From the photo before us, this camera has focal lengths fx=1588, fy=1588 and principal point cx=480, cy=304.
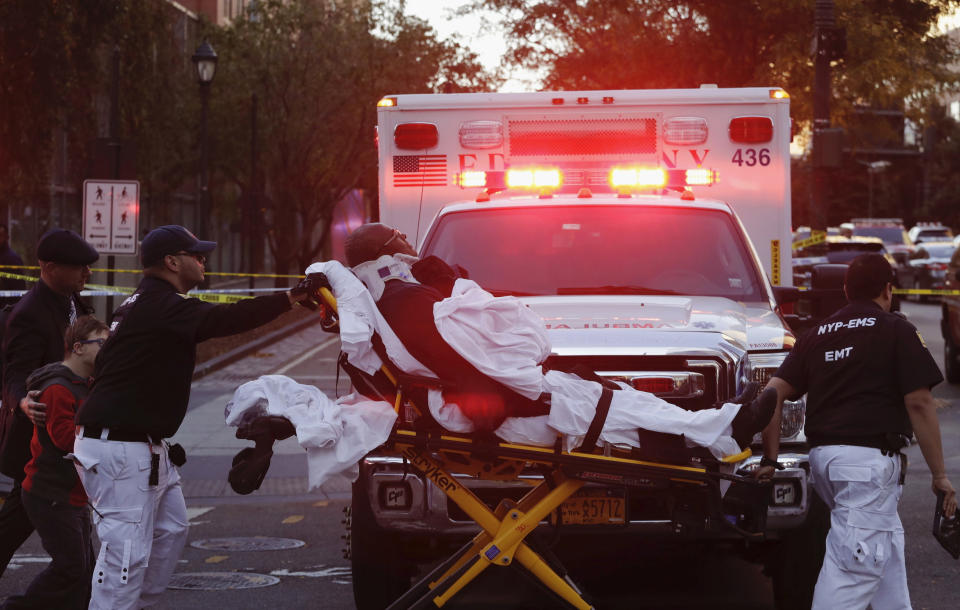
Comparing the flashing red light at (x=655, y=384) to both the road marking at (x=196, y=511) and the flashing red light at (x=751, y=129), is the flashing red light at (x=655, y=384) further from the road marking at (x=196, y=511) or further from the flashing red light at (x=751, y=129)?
the road marking at (x=196, y=511)

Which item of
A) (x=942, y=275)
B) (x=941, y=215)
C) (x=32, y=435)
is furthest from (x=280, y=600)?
(x=941, y=215)

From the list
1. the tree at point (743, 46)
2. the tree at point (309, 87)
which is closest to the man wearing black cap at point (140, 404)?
the tree at point (743, 46)

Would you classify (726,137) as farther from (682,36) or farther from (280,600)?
(682,36)

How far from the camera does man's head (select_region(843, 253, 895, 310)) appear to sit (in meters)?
6.46

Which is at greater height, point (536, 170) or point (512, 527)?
point (536, 170)

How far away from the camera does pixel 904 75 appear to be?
32594mm

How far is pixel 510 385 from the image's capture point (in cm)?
560

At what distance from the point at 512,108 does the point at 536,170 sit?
36.7 inches

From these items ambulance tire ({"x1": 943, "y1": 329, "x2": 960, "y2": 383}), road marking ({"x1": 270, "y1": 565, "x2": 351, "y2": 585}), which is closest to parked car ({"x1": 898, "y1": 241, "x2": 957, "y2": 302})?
ambulance tire ({"x1": 943, "y1": 329, "x2": 960, "y2": 383})

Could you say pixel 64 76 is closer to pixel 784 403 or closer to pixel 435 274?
pixel 784 403

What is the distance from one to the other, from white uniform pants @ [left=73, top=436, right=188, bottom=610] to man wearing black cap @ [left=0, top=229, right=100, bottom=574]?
1.12 meters

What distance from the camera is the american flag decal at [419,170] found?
10.6 m

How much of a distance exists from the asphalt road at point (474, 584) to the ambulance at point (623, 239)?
2.61 ft

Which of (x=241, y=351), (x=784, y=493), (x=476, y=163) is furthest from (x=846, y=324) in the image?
(x=241, y=351)
